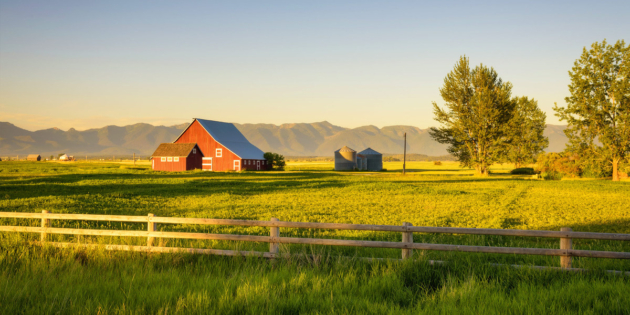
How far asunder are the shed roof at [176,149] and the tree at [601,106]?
2134 inches

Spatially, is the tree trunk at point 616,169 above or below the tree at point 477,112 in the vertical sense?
below

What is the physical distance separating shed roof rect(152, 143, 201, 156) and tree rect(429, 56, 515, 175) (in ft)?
133

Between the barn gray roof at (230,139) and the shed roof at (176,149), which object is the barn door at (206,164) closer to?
the shed roof at (176,149)

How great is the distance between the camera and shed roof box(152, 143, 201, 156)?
67.6 meters

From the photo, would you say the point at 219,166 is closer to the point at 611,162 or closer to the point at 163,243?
the point at 611,162

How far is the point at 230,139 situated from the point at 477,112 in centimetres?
4213

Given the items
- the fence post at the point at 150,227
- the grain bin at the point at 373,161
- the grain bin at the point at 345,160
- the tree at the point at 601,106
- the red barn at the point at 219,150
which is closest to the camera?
the fence post at the point at 150,227

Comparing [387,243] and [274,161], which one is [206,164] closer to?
[274,161]

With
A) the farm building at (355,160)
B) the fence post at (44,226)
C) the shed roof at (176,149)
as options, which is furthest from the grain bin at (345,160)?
the fence post at (44,226)

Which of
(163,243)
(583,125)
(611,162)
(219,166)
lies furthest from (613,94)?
(219,166)

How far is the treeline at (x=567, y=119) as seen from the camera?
43.5m

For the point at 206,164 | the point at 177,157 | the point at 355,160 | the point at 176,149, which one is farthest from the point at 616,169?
the point at 176,149

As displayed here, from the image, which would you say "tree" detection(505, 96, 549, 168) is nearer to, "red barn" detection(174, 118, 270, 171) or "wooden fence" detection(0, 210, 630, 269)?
"red barn" detection(174, 118, 270, 171)

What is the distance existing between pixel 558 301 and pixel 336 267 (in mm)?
3533
